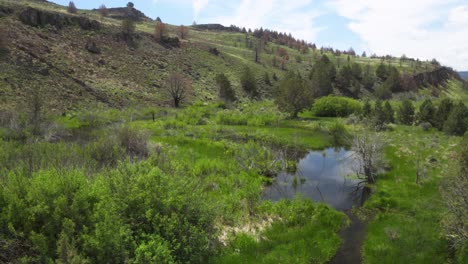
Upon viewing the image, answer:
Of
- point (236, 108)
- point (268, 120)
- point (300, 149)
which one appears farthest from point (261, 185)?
point (236, 108)

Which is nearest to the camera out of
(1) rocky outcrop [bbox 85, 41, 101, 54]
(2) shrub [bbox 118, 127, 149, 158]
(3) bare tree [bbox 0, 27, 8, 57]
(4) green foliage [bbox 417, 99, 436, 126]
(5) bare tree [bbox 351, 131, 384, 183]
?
(5) bare tree [bbox 351, 131, 384, 183]

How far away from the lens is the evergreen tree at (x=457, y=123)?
157 feet

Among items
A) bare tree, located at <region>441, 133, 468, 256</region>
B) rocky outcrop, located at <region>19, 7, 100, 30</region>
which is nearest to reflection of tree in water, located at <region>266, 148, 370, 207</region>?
bare tree, located at <region>441, 133, 468, 256</region>

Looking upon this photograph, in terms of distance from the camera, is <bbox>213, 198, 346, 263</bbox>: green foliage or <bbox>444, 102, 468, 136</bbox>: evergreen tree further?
<bbox>444, 102, 468, 136</bbox>: evergreen tree

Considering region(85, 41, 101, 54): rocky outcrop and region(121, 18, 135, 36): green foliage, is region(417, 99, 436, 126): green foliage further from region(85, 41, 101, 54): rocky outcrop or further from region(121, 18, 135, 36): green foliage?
region(121, 18, 135, 36): green foliage

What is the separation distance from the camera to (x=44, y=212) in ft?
42.2

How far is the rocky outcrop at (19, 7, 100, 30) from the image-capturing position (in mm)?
81562

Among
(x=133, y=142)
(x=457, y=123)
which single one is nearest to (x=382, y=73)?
(x=457, y=123)

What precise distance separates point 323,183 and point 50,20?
8431cm

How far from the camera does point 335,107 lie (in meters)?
71.4

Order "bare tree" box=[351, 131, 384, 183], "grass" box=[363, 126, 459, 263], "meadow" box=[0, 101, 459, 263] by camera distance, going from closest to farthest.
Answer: "meadow" box=[0, 101, 459, 263]
"grass" box=[363, 126, 459, 263]
"bare tree" box=[351, 131, 384, 183]

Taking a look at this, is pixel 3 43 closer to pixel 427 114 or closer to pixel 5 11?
pixel 5 11

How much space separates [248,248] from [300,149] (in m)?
27.6

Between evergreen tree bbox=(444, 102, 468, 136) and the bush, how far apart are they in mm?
22858
